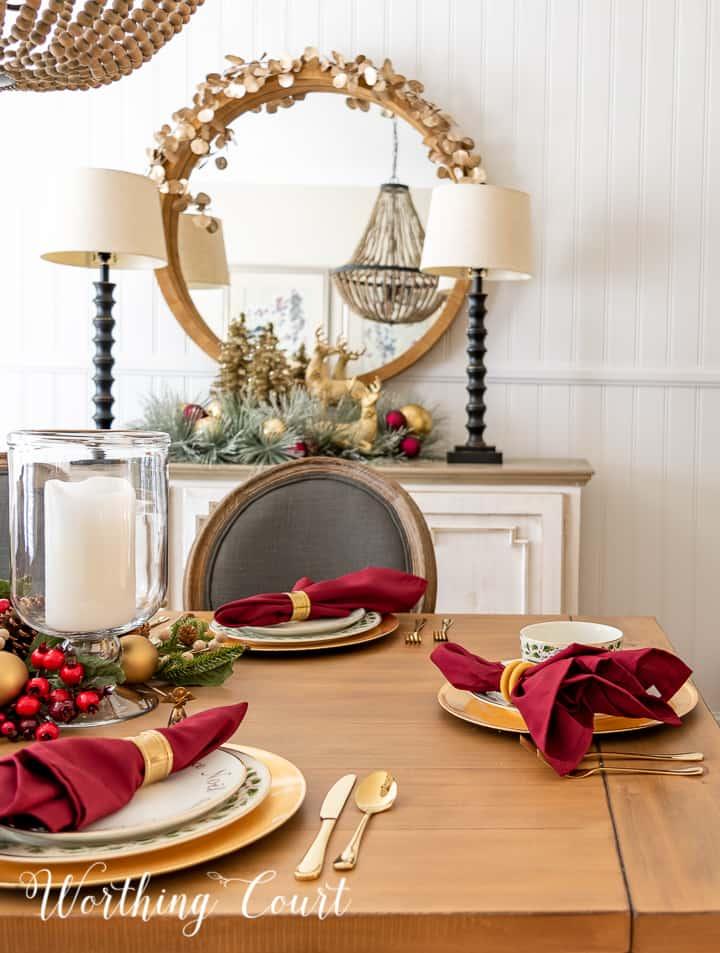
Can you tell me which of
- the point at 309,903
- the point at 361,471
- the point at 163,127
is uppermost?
the point at 163,127

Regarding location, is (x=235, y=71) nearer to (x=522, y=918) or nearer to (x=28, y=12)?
(x=28, y=12)

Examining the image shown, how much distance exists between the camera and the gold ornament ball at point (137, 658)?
3.06ft

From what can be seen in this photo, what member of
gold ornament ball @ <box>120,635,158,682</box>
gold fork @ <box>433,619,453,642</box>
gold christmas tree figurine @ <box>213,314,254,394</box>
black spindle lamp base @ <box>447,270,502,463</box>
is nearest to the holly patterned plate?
gold ornament ball @ <box>120,635,158,682</box>

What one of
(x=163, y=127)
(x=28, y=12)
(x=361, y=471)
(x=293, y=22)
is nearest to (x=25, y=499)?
(x=28, y=12)

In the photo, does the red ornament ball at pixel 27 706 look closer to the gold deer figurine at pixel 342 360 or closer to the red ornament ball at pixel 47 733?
the red ornament ball at pixel 47 733

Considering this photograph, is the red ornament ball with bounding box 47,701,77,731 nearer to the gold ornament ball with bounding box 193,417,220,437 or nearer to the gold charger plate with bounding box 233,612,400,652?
the gold charger plate with bounding box 233,612,400,652

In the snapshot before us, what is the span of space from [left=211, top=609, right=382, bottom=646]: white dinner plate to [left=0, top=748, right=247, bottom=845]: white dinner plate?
0.40 metres

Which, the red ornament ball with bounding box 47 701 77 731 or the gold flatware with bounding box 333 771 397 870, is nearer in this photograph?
the gold flatware with bounding box 333 771 397 870

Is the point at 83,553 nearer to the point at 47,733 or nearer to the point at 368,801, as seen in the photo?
the point at 47,733

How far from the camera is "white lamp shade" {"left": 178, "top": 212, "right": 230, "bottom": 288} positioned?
2.95 metres

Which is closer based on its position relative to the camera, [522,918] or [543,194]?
[522,918]

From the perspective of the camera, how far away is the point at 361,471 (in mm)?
1582

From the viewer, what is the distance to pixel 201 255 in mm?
2961

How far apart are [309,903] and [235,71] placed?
9.07 ft
